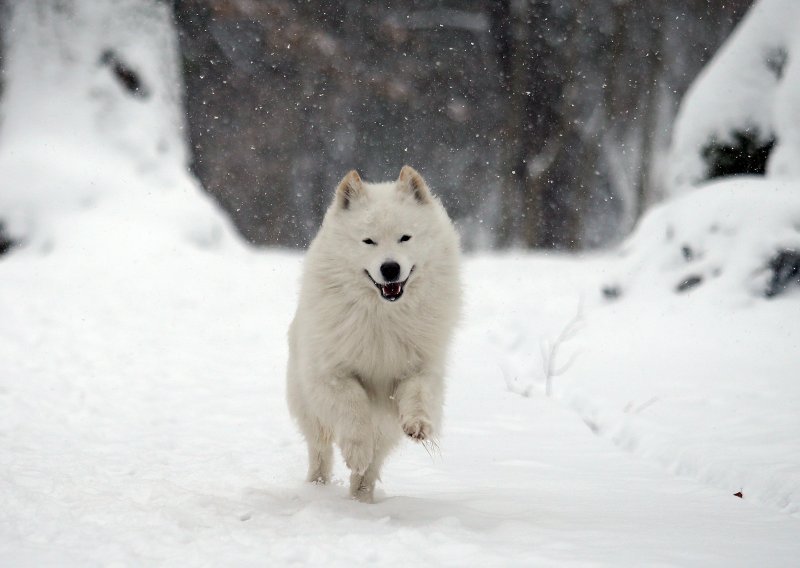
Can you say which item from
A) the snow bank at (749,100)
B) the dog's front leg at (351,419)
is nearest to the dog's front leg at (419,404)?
the dog's front leg at (351,419)

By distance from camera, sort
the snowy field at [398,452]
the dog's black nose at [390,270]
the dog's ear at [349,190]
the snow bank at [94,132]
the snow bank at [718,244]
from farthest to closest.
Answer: the snow bank at [94,132] → the snow bank at [718,244] → the dog's ear at [349,190] → the dog's black nose at [390,270] → the snowy field at [398,452]

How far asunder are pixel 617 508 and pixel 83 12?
35.8 feet

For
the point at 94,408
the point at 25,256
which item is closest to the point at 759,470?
the point at 94,408

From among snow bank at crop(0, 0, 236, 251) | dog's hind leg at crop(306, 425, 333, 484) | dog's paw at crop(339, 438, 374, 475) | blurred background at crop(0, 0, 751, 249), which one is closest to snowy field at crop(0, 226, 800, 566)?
dog's hind leg at crop(306, 425, 333, 484)

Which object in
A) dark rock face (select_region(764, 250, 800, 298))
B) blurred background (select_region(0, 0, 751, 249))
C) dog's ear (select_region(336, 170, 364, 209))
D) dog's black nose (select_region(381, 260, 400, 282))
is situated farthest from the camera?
blurred background (select_region(0, 0, 751, 249))

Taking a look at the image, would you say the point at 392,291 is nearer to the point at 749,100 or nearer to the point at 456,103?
the point at 749,100

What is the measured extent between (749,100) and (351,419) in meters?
7.43

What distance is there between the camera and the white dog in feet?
12.4

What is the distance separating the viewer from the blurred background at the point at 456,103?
62.8 feet

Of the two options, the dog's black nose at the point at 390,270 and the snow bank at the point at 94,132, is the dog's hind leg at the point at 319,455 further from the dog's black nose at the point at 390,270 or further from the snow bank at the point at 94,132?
the snow bank at the point at 94,132

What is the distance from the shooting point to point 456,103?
21.7 meters

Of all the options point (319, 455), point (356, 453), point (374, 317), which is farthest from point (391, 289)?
point (319, 455)

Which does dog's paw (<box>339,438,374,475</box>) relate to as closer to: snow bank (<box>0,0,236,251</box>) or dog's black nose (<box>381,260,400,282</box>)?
dog's black nose (<box>381,260,400,282</box>)

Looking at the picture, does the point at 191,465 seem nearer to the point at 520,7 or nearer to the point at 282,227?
the point at 520,7
